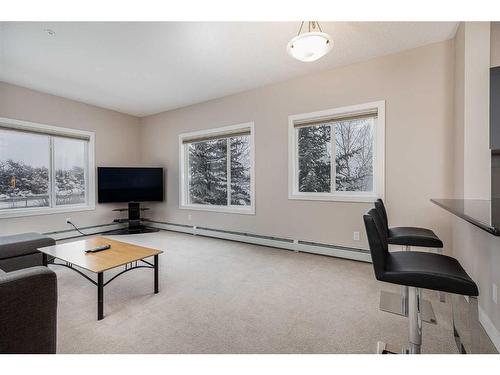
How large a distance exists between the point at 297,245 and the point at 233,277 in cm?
129

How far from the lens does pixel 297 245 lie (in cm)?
361

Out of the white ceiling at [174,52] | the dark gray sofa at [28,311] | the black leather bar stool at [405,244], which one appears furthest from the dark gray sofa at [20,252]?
the black leather bar stool at [405,244]

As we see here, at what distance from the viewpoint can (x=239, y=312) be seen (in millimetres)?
1961

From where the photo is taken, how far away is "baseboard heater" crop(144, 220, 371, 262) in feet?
10.5

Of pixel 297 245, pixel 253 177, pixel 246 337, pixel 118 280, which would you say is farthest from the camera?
pixel 253 177

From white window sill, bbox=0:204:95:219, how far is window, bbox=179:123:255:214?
1.93 meters

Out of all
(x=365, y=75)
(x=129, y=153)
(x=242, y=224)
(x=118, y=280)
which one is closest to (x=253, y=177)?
(x=242, y=224)

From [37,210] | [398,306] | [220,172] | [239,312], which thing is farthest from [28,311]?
[37,210]

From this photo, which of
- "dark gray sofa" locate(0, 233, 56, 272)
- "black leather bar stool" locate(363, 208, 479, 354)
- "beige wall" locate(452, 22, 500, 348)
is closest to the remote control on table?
"dark gray sofa" locate(0, 233, 56, 272)

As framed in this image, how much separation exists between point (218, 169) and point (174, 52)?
2232mm

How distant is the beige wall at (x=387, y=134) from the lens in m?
2.70

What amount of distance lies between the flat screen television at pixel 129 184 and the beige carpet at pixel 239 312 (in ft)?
7.35
